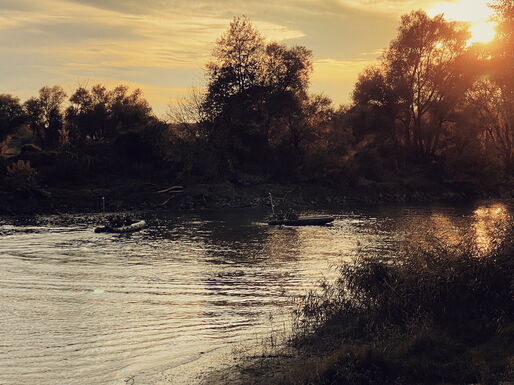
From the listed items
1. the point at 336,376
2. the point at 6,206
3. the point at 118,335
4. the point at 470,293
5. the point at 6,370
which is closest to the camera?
the point at 336,376

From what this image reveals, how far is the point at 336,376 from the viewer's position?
52.9 ft

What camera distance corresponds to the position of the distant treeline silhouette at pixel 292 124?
90.7 meters

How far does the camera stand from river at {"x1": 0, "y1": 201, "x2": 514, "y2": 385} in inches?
810

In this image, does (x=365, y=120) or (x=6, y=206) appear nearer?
(x=6, y=206)

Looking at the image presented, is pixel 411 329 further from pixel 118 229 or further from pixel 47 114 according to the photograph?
pixel 47 114

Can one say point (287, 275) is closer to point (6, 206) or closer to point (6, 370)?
point (6, 370)

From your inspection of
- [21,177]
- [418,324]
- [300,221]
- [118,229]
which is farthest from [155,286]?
[21,177]

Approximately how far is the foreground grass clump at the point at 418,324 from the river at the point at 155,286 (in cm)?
251

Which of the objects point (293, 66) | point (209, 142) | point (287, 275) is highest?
point (293, 66)

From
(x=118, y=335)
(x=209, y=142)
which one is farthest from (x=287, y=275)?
(x=209, y=142)

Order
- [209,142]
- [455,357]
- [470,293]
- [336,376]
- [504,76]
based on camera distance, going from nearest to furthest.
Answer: [336,376]
[455,357]
[470,293]
[504,76]
[209,142]

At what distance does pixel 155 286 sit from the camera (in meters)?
33.0

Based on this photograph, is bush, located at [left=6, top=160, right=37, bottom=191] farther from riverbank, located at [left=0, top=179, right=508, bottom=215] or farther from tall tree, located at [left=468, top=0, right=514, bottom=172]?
tall tree, located at [left=468, top=0, right=514, bottom=172]

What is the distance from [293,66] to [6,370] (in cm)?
8163
